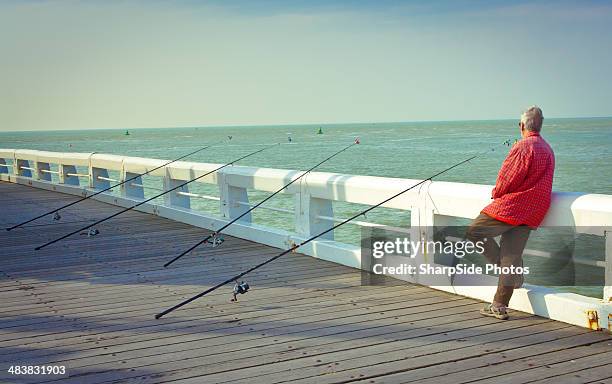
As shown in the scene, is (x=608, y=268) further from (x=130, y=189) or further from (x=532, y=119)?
(x=130, y=189)

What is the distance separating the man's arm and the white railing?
353mm

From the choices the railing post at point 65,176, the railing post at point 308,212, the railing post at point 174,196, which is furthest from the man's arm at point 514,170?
the railing post at point 65,176

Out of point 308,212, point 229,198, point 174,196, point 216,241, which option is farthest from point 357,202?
point 174,196

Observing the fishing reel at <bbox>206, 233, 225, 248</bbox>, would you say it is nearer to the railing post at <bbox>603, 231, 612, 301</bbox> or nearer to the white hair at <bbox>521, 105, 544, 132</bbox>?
the white hair at <bbox>521, 105, 544, 132</bbox>

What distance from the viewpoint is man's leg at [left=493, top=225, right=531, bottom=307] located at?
19.4 feet

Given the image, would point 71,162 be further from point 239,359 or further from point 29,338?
point 239,359

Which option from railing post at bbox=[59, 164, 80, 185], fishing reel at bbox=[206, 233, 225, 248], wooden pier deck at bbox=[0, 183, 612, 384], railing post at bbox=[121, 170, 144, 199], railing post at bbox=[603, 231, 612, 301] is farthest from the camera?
railing post at bbox=[59, 164, 80, 185]

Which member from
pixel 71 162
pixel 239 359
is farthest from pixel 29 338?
pixel 71 162

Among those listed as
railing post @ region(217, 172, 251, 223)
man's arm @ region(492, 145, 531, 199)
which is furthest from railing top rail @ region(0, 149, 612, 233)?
man's arm @ region(492, 145, 531, 199)

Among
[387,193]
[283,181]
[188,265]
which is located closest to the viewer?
[387,193]

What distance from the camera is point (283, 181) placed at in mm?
9430

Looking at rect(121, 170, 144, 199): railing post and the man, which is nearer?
the man

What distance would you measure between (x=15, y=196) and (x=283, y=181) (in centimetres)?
1037

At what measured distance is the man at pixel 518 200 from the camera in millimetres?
5805
